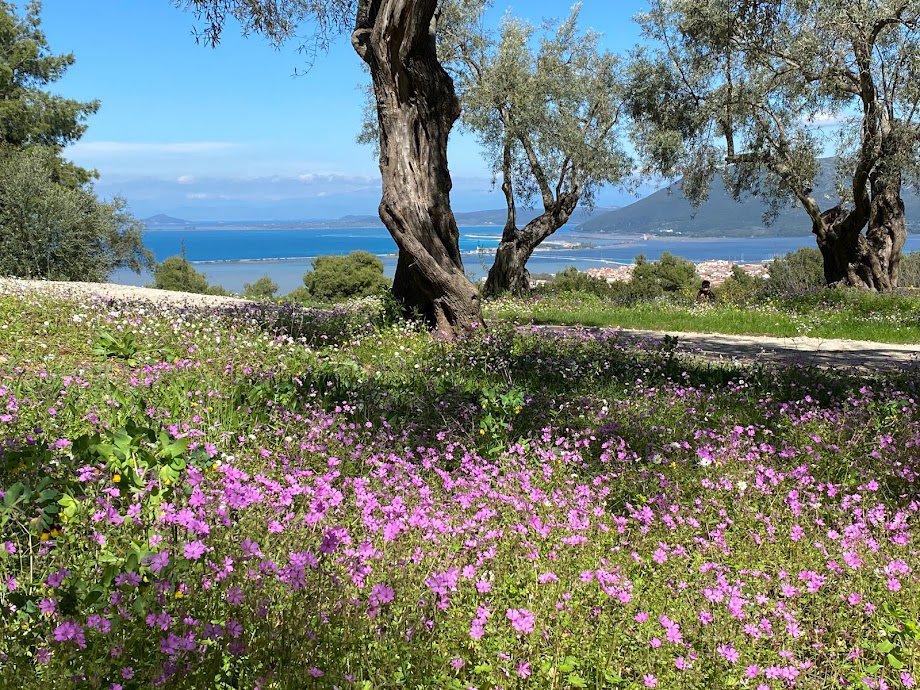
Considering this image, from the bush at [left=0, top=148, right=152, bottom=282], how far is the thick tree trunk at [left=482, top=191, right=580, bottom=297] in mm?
15669

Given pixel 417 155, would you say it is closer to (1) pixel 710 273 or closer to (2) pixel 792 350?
(2) pixel 792 350

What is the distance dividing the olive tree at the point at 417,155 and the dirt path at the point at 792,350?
182cm

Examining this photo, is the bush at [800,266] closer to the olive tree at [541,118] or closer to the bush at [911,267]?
the bush at [911,267]

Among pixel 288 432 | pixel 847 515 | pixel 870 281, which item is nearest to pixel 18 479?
pixel 288 432

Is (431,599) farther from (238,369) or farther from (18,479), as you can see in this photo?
(238,369)

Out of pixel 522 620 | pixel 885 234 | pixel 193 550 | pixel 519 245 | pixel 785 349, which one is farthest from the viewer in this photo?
pixel 519 245

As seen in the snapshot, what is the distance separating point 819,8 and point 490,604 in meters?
21.5

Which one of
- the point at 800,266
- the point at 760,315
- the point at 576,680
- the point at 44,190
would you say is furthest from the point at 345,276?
the point at 576,680

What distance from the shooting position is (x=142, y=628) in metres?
2.33

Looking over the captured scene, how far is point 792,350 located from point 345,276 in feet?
137

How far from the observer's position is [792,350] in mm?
11633

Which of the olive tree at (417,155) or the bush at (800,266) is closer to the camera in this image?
the olive tree at (417,155)

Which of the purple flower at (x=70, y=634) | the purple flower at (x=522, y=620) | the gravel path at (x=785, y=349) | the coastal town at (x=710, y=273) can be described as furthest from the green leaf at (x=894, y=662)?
the coastal town at (x=710, y=273)

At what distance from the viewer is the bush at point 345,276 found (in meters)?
50.8
